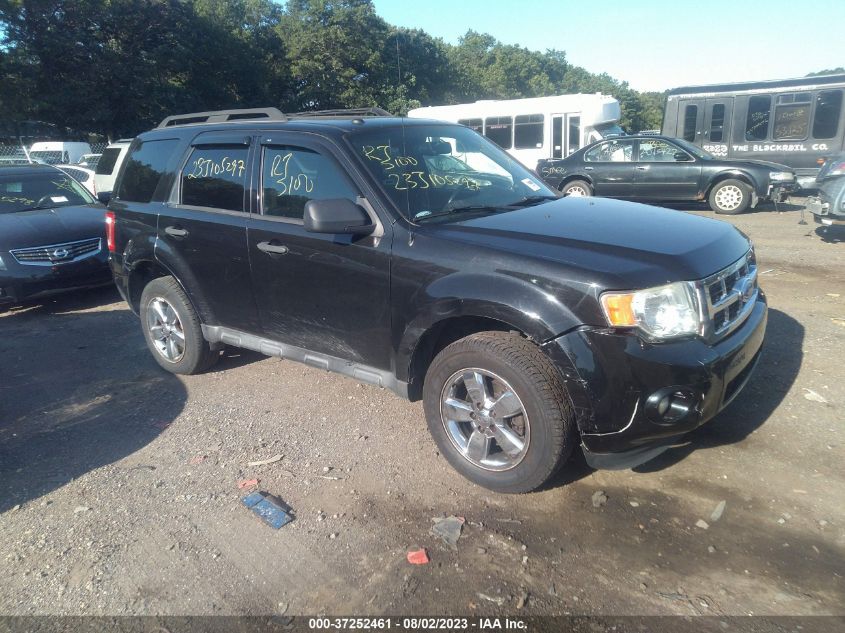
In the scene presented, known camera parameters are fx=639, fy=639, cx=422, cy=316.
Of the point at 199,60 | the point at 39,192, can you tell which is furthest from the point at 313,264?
the point at 199,60

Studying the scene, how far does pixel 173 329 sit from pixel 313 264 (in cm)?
190

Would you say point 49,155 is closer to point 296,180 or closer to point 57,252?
point 57,252

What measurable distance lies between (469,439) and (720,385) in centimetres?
129

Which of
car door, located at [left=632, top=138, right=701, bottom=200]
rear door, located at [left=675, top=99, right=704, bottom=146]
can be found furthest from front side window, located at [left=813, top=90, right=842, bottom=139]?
car door, located at [left=632, top=138, right=701, bottom=200]

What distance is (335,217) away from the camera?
3.46m

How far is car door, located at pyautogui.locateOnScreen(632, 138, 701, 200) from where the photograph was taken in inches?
508

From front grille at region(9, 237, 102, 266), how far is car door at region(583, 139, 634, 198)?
996 cm

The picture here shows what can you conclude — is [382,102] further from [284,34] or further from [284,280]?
[284,280]

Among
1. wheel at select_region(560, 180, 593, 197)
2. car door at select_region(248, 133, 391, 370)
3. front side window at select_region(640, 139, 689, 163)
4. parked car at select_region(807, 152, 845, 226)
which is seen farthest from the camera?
wheel at select_region(560, 180, 593, 197)

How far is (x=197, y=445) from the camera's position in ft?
13.6

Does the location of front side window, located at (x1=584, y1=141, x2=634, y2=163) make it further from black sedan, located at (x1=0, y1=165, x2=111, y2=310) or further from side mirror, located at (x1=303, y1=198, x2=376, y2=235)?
side mirror, located at (x1=303, y1=198, x2=376, y2=235)

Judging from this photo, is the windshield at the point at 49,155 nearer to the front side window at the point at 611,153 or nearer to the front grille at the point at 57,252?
the front grille at the point at 57,252

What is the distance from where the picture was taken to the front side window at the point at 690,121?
16453mm

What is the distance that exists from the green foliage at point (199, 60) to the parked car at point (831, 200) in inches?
613
